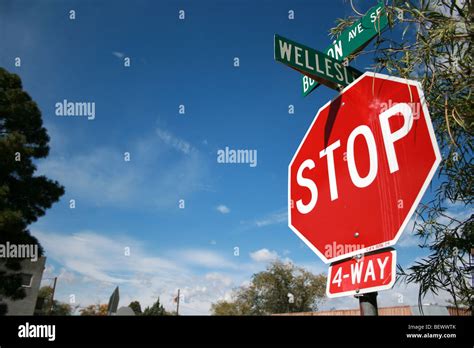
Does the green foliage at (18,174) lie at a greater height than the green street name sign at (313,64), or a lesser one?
greater

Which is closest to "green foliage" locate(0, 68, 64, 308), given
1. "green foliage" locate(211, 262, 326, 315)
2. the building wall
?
the building wall

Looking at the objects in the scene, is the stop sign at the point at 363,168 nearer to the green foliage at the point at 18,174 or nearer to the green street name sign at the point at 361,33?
the green street name sign at the point at 361,33

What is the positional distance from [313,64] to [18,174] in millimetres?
16953

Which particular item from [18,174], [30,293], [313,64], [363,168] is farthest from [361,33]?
[30,293]

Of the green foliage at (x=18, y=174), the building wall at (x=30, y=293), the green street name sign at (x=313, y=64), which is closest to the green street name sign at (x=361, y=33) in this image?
the green street name sign at (x=313, y=64)

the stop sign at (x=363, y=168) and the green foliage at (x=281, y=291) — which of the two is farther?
the green foliage at (x=281, y=291)

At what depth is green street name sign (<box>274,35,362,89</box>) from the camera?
7.20 ft

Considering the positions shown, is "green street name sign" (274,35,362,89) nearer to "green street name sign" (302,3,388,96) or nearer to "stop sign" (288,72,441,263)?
"stop sign" (288,72,441,263)

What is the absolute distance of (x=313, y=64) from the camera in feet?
7.36

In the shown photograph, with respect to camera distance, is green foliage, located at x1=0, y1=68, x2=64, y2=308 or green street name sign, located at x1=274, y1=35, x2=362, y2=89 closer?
green street name sign, located at x1=274, y1=35, x2=362, y2=89

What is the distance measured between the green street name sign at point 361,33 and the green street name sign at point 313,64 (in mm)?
341

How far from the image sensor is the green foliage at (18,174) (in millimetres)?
14759

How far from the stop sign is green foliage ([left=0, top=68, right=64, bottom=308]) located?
49.2 feet
